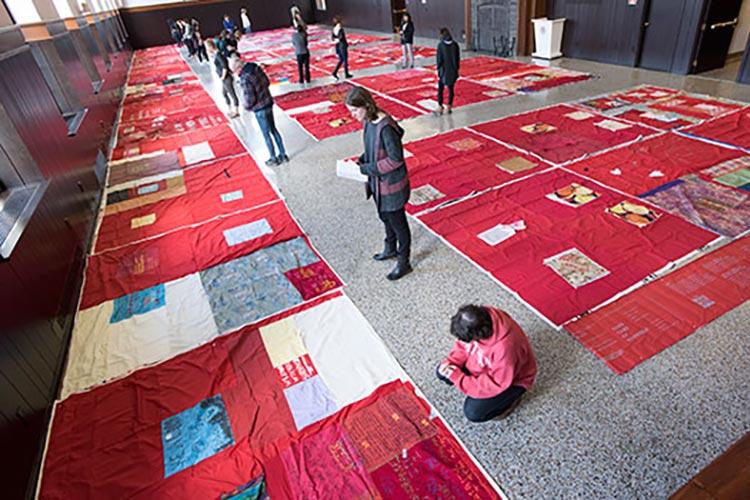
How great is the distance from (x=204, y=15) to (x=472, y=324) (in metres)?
22.5

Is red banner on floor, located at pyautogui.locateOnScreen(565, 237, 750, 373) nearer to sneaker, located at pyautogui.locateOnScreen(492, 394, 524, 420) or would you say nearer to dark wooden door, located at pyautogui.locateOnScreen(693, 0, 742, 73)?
sneaker, located at pyautogui.locateOnScreen(492, 394, 524, 420)

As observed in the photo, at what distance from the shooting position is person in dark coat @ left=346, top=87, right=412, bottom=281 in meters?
2.79

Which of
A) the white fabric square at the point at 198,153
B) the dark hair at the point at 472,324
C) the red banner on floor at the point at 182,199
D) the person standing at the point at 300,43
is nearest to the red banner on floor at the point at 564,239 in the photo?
the dark hair at the point at 472,324

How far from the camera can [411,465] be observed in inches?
82.7

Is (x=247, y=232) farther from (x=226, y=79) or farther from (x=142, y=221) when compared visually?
(x=226, y=79)

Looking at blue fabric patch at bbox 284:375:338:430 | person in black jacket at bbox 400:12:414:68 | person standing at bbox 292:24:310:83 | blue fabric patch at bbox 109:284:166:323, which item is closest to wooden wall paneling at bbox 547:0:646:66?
person in black jacket at bbox 400:12:414:68

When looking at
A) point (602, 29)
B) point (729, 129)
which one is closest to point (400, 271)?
point (729, 129)

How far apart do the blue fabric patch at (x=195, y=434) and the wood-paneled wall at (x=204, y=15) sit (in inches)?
772

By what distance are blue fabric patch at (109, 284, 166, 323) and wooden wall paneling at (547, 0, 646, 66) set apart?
934cm

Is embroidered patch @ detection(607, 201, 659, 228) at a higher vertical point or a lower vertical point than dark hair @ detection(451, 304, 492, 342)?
lower

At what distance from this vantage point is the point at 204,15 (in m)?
19.7

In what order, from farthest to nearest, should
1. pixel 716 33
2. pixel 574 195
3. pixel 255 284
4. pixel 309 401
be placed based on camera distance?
1. pixel 716 33
2. pixel 574 195
3. pixel 255 284
4. pixel 309 401

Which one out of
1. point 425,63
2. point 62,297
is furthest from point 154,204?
point 425,63

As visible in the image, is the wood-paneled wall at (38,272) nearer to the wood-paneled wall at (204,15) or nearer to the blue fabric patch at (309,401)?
the blue fabric patch at (309,401)
